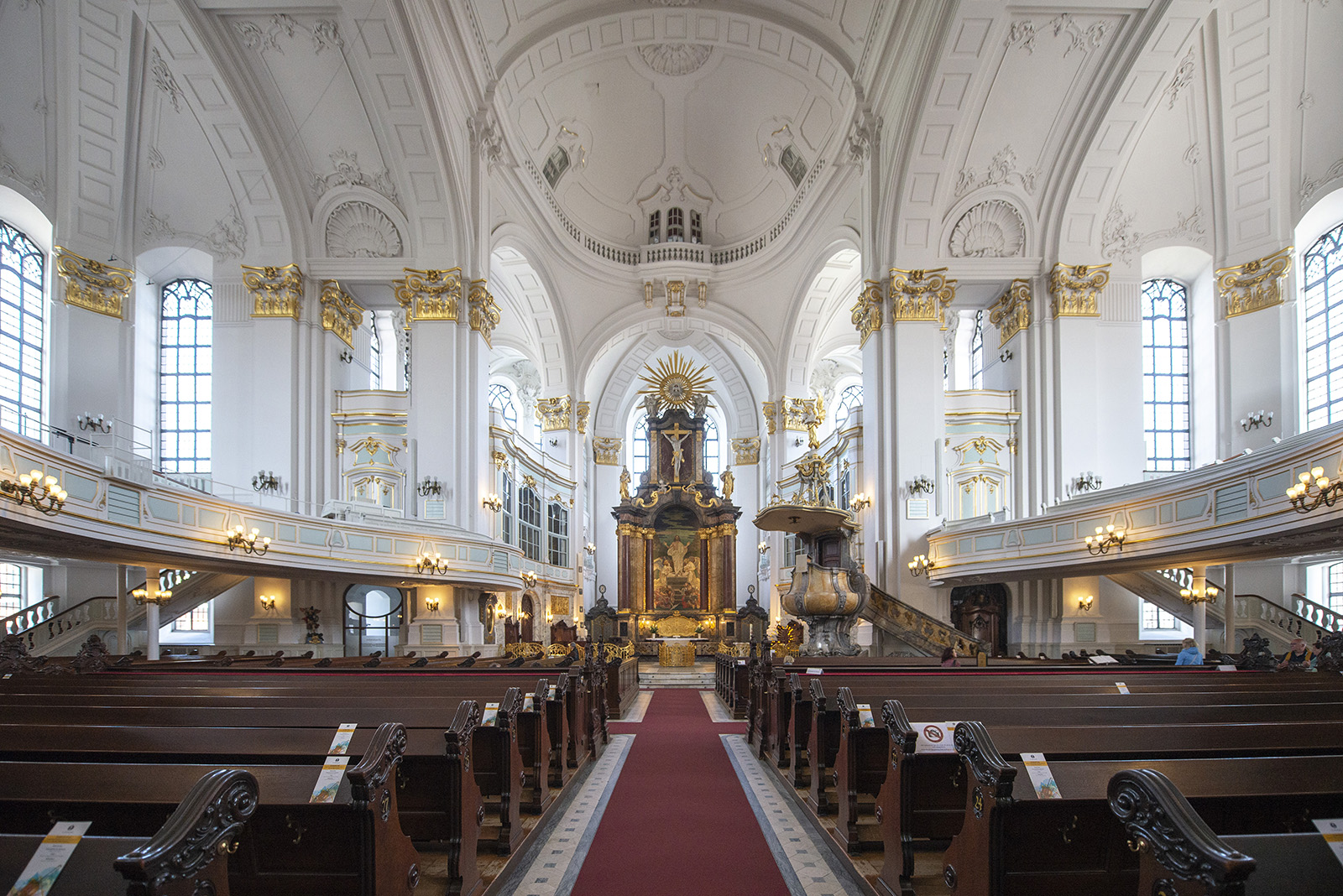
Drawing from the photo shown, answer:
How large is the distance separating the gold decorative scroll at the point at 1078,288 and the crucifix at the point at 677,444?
15.8 metres

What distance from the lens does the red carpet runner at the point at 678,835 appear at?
500 centimetres

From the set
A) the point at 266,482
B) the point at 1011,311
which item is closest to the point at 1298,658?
the point at 1011,311

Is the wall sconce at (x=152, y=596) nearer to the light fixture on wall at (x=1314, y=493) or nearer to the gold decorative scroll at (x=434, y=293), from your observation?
the gold decorative scroll at (x=434, y=293)

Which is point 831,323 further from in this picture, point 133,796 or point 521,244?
point 133,796

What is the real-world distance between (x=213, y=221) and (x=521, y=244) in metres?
8.27

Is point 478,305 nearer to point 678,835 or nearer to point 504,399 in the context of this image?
point 504,399

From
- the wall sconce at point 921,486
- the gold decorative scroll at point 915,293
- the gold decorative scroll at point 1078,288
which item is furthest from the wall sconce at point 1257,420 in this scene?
the gold decorative scroll at point 915,293

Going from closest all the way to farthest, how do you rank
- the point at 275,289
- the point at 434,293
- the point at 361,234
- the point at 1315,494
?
the point at 1315,494, the point at 275,289, the point at 434,293, the point at 361,234

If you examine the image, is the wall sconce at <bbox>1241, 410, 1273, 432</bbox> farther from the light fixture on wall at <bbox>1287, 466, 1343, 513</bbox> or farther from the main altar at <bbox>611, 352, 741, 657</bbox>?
the main altar at <bbox>611, 352, 741, 657</bbox>

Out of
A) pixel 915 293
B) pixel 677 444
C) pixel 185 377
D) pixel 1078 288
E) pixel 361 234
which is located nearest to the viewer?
pixel 1078 288

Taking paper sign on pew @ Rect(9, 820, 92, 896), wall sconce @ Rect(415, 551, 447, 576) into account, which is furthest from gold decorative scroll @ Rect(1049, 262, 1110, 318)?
paper sign on pew @ Rect(9, 820, 92, 896)

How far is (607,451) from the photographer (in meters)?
35.9

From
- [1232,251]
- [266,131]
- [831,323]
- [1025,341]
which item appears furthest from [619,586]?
[1232,251]

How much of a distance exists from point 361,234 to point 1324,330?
21482mm
